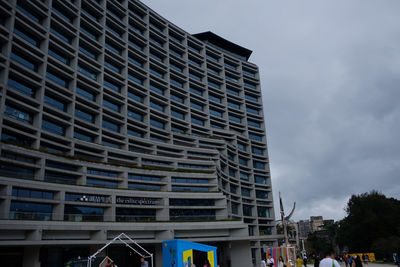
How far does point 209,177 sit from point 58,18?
122ft

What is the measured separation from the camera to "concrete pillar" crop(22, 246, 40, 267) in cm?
3879

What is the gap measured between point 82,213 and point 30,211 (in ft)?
23.5

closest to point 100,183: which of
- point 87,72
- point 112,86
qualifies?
point 87,72

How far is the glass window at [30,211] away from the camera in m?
38.4

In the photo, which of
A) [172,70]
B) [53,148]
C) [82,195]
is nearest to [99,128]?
[53,148]

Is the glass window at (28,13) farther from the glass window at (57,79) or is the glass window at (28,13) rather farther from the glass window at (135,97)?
the glass window at (135,97)

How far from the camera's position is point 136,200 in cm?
5150

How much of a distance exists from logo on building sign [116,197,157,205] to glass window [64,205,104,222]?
3007 mm

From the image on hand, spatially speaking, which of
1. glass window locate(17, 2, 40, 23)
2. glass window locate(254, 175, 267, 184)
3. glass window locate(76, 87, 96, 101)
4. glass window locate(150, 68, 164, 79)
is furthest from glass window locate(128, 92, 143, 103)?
glass window locate(254, 175, 267, 184)

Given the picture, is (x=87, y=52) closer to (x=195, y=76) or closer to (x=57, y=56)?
(x=57, y=56)

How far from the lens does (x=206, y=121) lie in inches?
3219

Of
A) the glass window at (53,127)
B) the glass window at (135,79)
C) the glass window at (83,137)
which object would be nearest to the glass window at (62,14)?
the glass window at (135,79)

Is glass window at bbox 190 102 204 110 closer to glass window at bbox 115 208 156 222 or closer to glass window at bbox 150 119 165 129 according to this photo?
glass window at bbox 150 119 165 129

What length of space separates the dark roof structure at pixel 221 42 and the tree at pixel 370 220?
50.9 m
